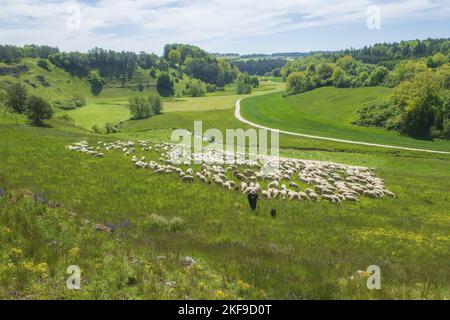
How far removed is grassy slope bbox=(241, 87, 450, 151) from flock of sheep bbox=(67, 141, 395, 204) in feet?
130

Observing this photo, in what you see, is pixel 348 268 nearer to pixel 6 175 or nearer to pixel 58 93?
pixel 6 175

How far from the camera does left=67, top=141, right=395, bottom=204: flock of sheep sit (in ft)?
89.0

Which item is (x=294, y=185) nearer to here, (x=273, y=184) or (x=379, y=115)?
(x=273, y=184)

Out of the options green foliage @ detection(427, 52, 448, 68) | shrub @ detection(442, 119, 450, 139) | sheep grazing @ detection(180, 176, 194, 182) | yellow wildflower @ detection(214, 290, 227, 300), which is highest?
green foliage @ detection(427, 52, 448, 68)

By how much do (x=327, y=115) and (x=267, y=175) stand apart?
8206 cm

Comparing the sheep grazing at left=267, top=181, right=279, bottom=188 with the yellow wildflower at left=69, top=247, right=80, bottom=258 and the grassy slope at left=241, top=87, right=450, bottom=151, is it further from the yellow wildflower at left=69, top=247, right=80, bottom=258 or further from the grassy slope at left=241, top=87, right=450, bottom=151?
the grassy slope at left=241, top=87, right=450, bottom=151

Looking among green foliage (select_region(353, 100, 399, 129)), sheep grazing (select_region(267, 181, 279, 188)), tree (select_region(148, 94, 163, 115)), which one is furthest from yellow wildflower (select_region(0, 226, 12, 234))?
tree (select_region(148, 94, 163, 115))

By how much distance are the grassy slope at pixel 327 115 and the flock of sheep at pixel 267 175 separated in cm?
3951

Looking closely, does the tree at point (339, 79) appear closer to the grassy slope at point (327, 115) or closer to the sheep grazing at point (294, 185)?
the grassy slope at point (327, 115)

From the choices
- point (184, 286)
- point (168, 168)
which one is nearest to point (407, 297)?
point (184, 286)

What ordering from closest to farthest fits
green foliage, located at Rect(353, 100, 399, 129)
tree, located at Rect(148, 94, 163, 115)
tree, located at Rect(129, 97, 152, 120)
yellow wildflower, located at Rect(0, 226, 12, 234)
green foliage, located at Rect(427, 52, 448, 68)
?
yellow wildflower, located at Rect(0, 226, 12, 234)
green foliage, located at Rect(353, 100, 399, 129)
tree, located at Rect(129, 97, 152, 120)
tree, located at Rect(148, 94, 163, 115)
green foliage, located at Rect(427, 52, 448, 68)

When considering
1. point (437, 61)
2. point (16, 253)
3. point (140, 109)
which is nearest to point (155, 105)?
point (140, 109)

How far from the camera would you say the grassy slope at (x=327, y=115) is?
2916 inches

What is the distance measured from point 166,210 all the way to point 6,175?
10781mm
